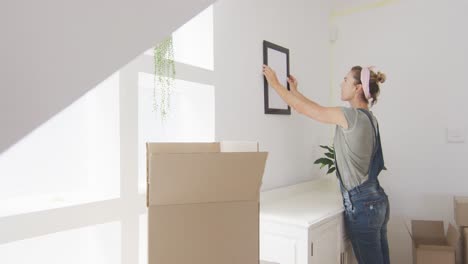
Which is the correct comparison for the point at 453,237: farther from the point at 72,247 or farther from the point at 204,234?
the point at 72,247

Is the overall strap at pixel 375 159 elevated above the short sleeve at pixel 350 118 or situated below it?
below

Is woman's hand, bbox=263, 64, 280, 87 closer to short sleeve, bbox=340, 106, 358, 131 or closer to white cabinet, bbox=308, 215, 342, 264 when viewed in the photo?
short sleeve, bbox=340, 106, 358, 131

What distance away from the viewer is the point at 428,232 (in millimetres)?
2398

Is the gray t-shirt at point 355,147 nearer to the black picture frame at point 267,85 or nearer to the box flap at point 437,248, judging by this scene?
the black picture frame at point 267,85

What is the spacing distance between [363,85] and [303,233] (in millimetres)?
917

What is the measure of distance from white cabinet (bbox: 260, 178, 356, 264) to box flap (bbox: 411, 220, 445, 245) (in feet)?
1.92

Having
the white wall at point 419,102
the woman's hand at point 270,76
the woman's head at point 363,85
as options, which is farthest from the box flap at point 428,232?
the woman's hand at point 270,76

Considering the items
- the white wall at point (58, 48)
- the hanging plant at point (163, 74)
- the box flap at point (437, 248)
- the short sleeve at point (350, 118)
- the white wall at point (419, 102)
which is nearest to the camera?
the white wall at point (58, 48)

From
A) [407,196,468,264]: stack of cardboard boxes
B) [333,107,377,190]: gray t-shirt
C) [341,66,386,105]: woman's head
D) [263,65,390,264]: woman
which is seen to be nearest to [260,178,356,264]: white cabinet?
[263,65,390,264]: woman

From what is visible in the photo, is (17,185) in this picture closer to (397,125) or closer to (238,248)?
(238,248)

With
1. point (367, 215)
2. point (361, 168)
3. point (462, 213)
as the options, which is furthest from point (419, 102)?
point (367, 215)

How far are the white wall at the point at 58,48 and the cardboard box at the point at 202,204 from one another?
39 centimetres

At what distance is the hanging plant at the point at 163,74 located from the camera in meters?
1.47

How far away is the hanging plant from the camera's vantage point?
1.47 meters
